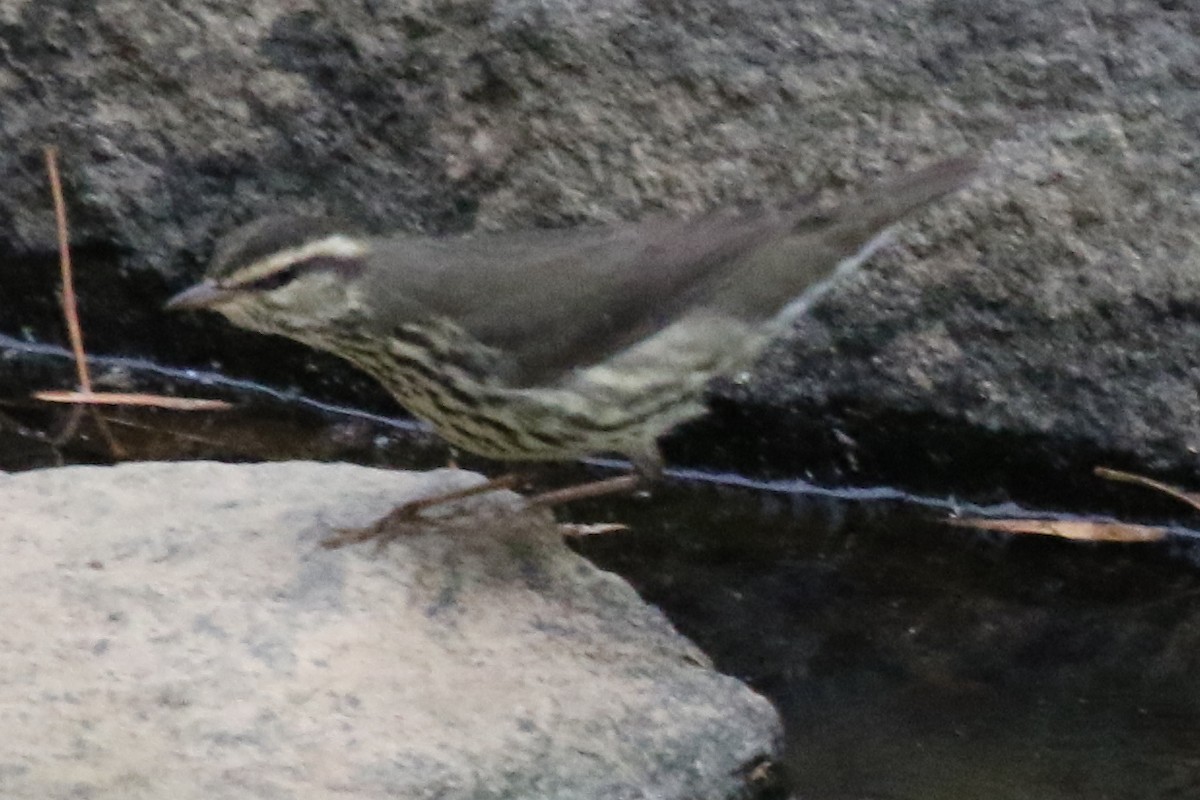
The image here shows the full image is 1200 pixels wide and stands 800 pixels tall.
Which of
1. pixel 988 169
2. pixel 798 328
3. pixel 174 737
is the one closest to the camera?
pixel 174 737

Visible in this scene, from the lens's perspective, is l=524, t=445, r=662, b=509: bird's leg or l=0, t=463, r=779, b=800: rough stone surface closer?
l=0, t=463, r=779, b=800: rough stone surface

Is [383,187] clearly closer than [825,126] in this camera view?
No

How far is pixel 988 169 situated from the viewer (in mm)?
4070

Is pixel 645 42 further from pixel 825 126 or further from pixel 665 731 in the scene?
pixel 665 731

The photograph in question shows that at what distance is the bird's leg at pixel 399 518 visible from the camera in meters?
3.34

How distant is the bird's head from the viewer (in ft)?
10.9

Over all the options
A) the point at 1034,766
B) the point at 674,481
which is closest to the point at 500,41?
the point at 674,481

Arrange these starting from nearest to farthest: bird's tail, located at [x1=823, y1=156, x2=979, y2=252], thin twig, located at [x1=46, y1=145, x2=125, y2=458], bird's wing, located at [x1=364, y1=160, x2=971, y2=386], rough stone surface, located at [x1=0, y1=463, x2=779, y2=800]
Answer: rough stone surface, located at [x1=0, y1=463, x2=779, y2=800]
bird's wing, located at [x1=364, y1=160, x2=971, y2=386]
bird's tail, located at [x1=823, y1=156, x2=979, y2=252]
thin twig, located at [x1=46, y1=145, x2=125, y2=458]

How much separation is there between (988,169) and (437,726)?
1.93 metres

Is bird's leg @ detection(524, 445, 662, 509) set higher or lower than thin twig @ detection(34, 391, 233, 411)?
higher

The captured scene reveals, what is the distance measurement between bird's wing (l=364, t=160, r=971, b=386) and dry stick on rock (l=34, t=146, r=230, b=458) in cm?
157

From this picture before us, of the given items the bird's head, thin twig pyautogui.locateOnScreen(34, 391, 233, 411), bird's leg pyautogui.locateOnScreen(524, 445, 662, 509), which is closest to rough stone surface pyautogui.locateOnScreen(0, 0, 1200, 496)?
thin twig pyautogui.locateOnScreen(34, 391, 233, 411)

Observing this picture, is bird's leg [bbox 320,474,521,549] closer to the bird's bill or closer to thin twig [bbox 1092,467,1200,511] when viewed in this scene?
the bird's bill

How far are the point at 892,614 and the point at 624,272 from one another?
101 cm
